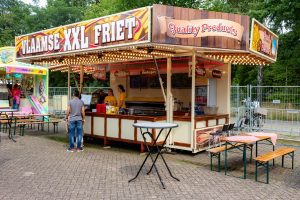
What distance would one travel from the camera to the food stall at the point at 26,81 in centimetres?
1414

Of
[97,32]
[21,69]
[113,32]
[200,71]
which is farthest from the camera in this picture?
[21,69]

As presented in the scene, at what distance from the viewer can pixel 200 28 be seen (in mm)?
7094

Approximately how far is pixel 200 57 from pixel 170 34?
2.25 metres

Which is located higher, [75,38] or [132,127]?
[75,38]

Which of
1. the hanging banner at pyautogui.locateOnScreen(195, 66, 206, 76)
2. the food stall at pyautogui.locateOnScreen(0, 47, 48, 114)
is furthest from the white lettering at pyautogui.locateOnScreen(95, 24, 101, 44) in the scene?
the food stall at pyautogui.locateOnScreen(0, 47, 48, 114)

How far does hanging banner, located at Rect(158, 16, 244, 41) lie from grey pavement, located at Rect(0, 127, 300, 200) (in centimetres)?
293

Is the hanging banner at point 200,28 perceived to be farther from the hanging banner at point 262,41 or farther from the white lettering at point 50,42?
the white lettering at point 50,42

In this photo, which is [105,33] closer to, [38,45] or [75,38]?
[75,38]

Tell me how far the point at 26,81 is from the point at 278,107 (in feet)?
40.6

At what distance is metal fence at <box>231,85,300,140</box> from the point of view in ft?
37.4

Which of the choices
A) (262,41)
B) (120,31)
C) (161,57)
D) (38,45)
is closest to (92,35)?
(120,31)

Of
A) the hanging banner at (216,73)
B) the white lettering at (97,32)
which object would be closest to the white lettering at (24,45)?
the white lettering at (97,32)

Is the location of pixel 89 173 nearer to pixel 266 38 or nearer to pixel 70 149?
pixel 70 149

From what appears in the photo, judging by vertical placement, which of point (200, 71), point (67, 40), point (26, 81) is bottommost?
point (200, 71)
